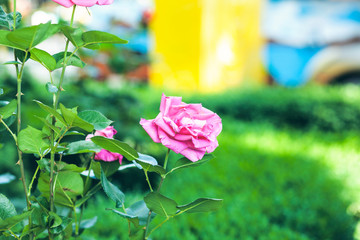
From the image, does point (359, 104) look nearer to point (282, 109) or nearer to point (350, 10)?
point (282, 109)

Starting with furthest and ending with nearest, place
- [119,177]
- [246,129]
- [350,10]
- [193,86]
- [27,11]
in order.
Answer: [193,86], [350,10], [246,129], [119,177], [27,11]

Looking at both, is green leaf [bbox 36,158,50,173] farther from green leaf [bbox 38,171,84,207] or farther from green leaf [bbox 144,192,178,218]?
green leaf [bbox 144,192,178,218]

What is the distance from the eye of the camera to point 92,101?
2945mm

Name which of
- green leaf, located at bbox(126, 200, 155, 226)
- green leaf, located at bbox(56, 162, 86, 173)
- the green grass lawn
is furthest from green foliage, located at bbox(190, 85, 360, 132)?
green leaf, located at bbox(56, 162, 86, 173)

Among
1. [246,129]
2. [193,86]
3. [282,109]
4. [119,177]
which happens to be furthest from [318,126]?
[119,177]

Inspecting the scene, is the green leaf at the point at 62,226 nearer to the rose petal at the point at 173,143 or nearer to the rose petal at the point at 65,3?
the rose petal at the point at 173,143

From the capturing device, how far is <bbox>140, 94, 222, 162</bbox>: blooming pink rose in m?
0.91

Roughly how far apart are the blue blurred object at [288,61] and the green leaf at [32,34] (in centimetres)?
556

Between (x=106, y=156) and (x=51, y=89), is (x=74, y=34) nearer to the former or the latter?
(x=51, y=89)

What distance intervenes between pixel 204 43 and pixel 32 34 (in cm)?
541

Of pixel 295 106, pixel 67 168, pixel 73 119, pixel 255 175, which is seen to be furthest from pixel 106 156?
pixel 295 106

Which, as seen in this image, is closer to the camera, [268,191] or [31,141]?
[31,141]

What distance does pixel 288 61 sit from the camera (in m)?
6.26

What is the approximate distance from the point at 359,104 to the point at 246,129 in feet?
4.23
